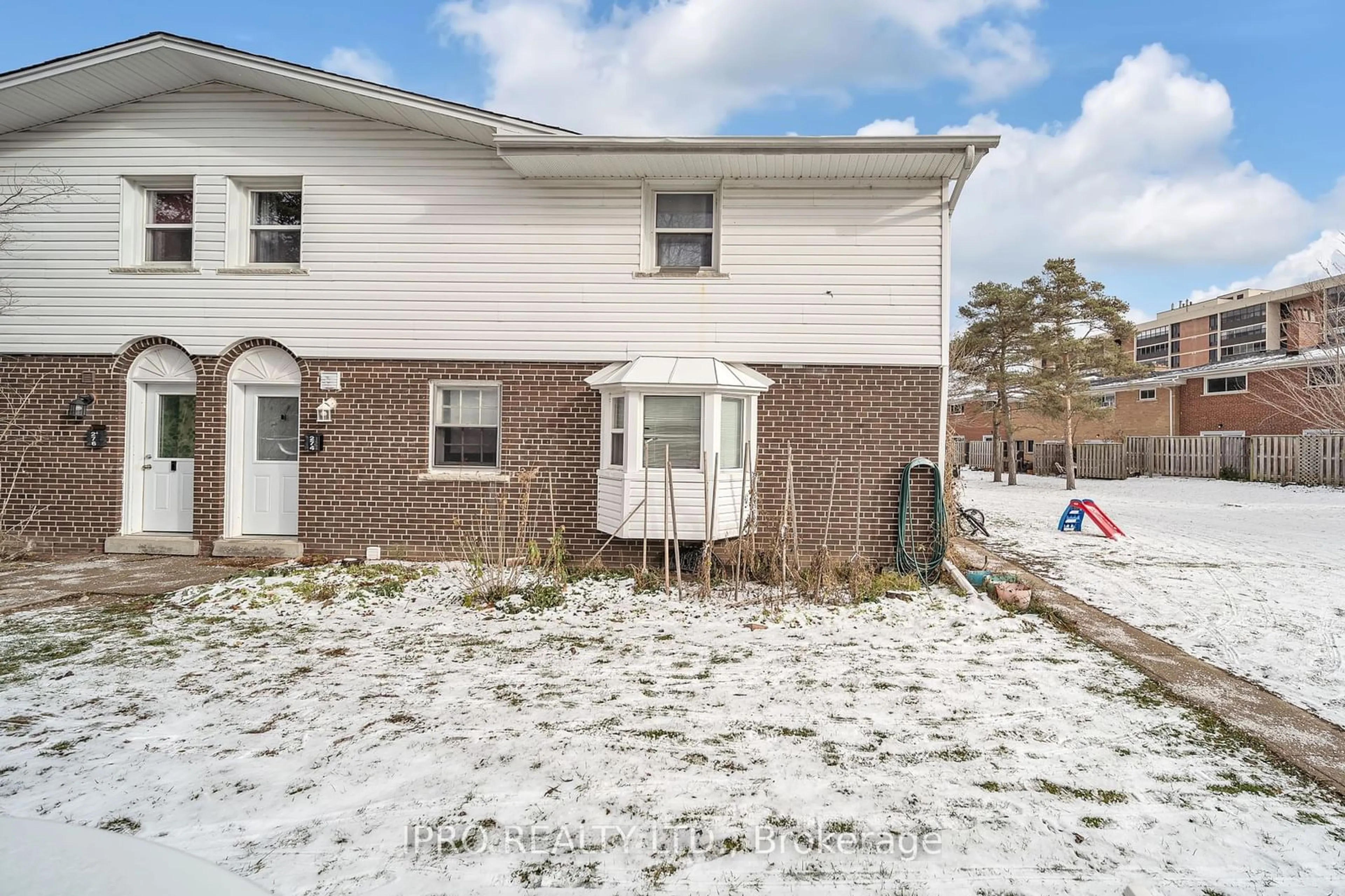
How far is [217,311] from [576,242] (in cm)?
490

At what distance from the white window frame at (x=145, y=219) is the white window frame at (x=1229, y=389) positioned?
33.1 metres

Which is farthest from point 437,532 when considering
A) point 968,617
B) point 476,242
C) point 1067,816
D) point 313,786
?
point 1067,816

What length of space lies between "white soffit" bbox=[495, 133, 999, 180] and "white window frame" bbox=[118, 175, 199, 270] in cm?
460

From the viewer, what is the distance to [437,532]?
29.0 ft

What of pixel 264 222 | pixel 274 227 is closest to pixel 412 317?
pixel 274 227

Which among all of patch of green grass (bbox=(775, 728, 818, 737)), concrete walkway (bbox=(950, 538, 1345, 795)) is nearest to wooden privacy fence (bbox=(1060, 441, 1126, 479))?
concrete walkway (bbox=(950, 538, 1345, 795))

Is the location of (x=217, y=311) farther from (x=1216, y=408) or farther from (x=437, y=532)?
(x=1216, y=408)

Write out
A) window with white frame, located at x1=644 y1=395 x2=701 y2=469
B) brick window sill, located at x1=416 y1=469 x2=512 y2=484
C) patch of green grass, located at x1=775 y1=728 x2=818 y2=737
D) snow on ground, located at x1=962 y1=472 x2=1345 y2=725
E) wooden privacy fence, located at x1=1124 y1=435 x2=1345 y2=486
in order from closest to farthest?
1. patch of green grass, located at x1=775 y1=728 x2=818 y2=737
2. snow on ground, located at x1=962 y1=472 x2=1345 y2=725
3. window with white frame, located at x1=644 y1=395 x2=701 y2=469
4. brick window sill, located at x1=416 y1=469 x2=512 y2=484
5. wooden privacy fence, located at x1=1124 y1=435 x2=1345 y2=486

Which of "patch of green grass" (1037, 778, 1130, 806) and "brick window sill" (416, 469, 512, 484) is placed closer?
"patch of green grass" (1037, 778, 1130, 806)

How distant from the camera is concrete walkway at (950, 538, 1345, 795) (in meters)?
3.88

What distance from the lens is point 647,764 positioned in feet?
12.0

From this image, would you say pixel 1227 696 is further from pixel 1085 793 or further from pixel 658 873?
pixel 658 873

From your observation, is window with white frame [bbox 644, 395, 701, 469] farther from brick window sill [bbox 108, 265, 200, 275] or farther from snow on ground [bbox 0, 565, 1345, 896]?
brick window sill [bbox 108, 265, 200, 275]

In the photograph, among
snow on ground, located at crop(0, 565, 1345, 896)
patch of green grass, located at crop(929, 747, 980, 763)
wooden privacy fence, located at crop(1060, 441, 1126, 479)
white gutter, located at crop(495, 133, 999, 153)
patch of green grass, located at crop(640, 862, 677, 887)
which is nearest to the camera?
patch of green grass, located at crop(640, 862, 677, 887)
